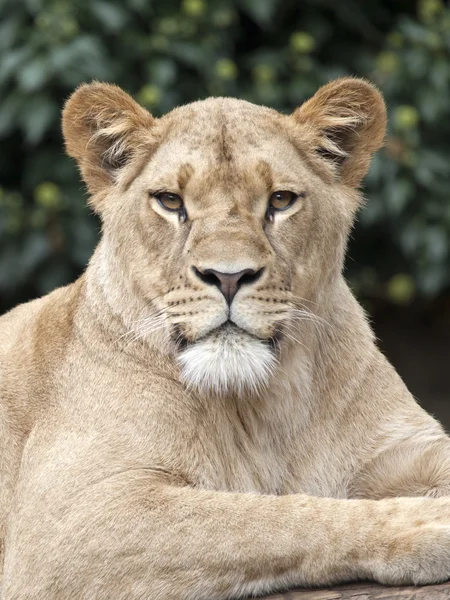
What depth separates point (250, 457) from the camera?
3488 mm

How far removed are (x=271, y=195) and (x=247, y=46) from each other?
3782 millimetres

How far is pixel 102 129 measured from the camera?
366 cm

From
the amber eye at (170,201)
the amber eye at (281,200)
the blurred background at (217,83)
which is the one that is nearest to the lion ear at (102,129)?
the amber eye at (170,201)

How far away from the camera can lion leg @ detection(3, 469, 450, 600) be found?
3.03m

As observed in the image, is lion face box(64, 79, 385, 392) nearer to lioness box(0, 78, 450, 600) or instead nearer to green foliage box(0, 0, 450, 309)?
lioness box(0, 78, 450, 600)

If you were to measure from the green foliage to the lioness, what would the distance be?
2184 millimetres

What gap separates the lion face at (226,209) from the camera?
320 cm

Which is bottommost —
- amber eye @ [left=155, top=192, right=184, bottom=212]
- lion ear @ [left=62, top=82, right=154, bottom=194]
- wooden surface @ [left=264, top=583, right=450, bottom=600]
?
wooden surface @ [left=264, top=583, right=450, bottom=600]

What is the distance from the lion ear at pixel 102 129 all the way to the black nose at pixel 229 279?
648 mm

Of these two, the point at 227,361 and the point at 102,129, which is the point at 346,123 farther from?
the point at 227,361

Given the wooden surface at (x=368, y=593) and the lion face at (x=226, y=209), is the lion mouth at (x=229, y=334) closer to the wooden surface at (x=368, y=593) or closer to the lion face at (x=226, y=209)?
the lion face at (x=226, y=209)

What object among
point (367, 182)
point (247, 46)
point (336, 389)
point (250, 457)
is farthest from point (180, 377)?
point (247, 46)

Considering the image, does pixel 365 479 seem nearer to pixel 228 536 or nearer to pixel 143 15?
pixel 228 536

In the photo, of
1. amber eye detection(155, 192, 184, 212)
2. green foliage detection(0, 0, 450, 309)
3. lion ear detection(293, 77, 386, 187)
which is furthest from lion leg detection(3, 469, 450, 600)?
green foliage detection(0, 0, 450, 309)
